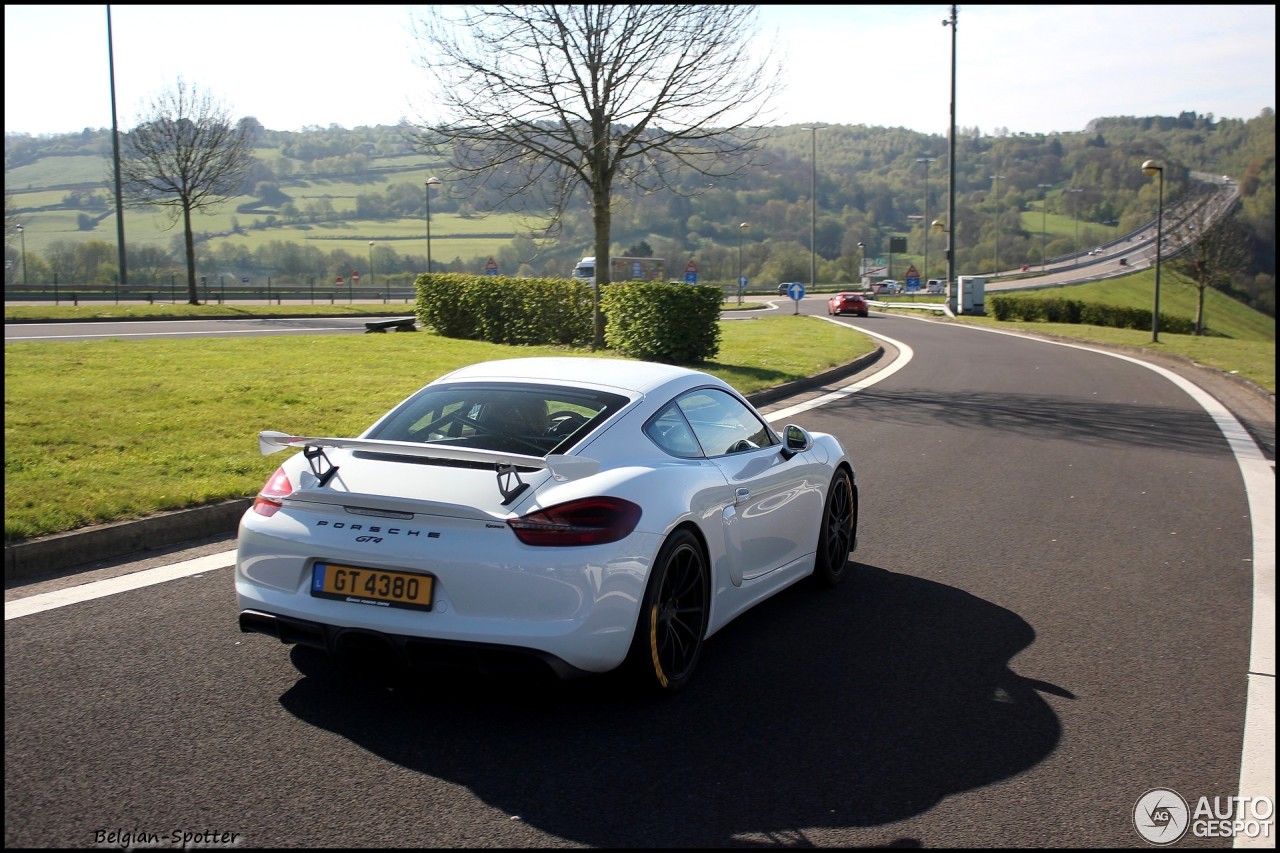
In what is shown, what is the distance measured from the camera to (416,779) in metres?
3.88

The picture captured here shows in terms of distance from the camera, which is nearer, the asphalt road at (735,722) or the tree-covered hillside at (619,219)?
the asphalt road at (735,722)

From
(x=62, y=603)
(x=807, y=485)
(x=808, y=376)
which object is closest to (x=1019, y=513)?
(x=807, y=485)

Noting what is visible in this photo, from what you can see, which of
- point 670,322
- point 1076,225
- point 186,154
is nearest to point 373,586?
point 670,322

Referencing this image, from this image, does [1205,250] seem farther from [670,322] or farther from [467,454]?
[467,454]

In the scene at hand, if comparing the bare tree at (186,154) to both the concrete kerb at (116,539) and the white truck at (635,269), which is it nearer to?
the white truck at (635,269)

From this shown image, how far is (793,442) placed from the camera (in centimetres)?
628

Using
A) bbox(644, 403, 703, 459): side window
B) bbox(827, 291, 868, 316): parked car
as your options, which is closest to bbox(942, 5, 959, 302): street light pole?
bbox(827, 291, 868, 316): parked car

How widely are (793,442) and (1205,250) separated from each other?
191ft

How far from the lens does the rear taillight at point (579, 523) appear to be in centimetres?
432

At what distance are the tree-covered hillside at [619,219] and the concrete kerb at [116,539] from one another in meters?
62.6

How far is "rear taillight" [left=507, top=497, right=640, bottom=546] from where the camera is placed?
432 centimetres

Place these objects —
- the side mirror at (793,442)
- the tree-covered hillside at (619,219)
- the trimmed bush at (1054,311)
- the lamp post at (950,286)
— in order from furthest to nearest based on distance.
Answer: the tree-covered hillside at (619,219)
the trimmed bush at (1054,311)
the lamp post at (950,286)
the side mirror at (793,442)

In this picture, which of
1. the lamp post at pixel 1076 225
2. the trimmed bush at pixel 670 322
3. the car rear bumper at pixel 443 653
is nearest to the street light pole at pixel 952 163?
the trimmed bush at pixel 670 322

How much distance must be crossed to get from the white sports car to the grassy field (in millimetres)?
3010
